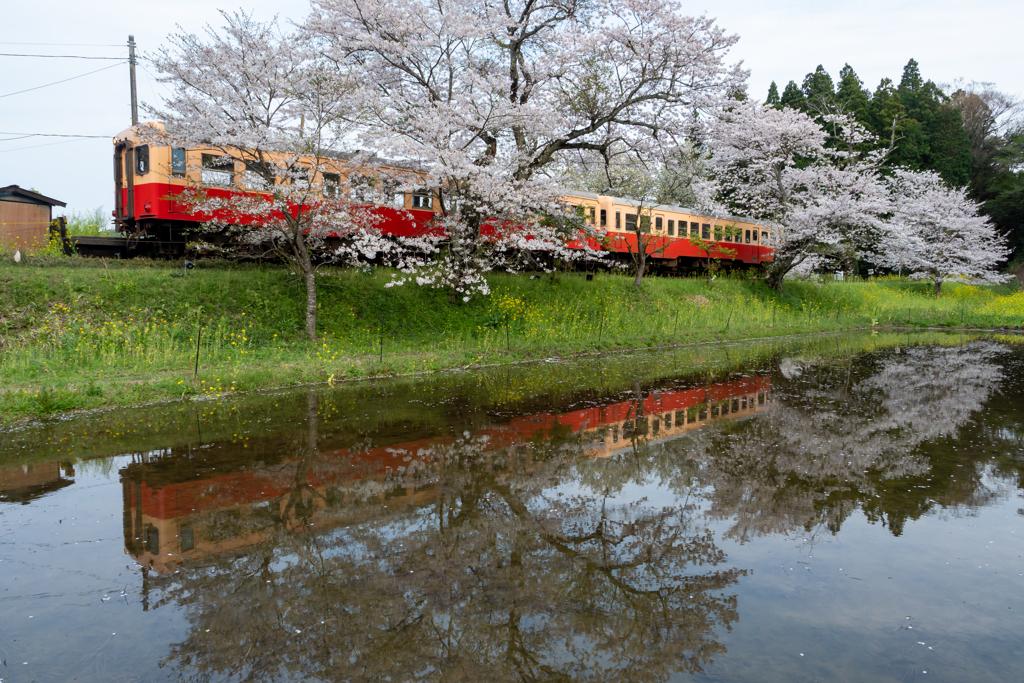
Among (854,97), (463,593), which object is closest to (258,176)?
(463,593)

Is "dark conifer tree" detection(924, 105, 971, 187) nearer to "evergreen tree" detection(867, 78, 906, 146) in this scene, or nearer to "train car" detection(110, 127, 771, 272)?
"evergreen tree" detection(867, 78, 906, 146)

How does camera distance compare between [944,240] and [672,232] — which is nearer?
[672,232]

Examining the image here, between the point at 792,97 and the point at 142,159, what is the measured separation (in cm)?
4059

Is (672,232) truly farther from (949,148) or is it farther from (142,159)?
(949,148)

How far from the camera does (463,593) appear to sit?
12.2ft

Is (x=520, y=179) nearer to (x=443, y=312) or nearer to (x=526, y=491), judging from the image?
(x=443, y=312)

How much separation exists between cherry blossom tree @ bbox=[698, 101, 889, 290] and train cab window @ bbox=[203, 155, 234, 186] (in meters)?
15.3

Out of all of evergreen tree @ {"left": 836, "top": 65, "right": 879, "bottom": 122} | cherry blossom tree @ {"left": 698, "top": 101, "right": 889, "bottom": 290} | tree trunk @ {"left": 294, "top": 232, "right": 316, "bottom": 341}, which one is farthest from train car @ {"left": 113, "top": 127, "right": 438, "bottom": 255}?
evergreen tree @ {"left": 836, "top": 65, "right": 879, "bottom": 122}

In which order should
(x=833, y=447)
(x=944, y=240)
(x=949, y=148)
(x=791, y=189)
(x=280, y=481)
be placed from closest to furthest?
(x=280, y=481) → (x=833, y=447) → (x=791, y=189) → (x=944, y=240) → (x=949, y=148)

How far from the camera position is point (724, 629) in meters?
3.44

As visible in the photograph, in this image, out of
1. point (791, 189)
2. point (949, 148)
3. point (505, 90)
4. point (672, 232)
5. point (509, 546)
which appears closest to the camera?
point (509, 546)

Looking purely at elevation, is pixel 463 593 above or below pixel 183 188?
below

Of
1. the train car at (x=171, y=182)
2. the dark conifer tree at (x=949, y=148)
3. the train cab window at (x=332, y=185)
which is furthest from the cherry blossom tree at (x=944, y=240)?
the train cab window at (x=332, y=185)

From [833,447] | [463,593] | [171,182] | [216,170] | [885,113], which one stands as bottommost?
[463,593]
